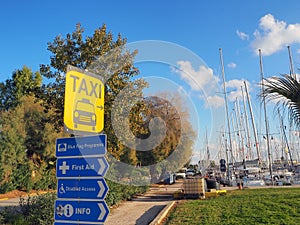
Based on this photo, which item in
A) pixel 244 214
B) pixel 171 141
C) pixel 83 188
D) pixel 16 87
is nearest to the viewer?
pixel 83 188

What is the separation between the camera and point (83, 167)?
10.3 feet

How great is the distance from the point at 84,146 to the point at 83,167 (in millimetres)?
223

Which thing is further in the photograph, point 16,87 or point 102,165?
point 16,87

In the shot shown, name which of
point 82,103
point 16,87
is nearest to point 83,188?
point 82,103

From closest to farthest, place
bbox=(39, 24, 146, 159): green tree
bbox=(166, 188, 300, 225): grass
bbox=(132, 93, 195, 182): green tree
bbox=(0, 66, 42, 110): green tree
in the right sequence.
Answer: bbox=(166, 188, 300, 225): grass
bbox=(39, 24, 146, 159): green tree
bbox=(132, 93, 195, 182): green tree
bbox=(0, 66, 42, 110): green tree

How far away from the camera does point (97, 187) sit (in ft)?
9.96

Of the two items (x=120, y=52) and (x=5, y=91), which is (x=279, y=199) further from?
(x=5, y=91)

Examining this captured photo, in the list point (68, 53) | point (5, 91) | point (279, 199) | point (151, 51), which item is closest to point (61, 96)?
point (68, 53)

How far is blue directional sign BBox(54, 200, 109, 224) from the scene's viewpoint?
9.64 feet

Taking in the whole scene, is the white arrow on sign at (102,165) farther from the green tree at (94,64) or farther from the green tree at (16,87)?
the green tree at (16,87)

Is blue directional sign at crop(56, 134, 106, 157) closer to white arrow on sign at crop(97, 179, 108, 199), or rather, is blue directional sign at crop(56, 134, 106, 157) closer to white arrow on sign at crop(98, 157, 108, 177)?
white arrow on sign at crop(98, 157, 108, 177)

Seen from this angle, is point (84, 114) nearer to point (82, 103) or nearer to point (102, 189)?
point (82, 103)

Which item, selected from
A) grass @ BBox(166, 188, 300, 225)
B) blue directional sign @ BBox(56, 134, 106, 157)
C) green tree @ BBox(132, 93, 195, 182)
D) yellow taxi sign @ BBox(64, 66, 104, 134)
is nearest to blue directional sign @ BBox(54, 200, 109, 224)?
blue directional sign @ BBox(56, 134, 106, 157)

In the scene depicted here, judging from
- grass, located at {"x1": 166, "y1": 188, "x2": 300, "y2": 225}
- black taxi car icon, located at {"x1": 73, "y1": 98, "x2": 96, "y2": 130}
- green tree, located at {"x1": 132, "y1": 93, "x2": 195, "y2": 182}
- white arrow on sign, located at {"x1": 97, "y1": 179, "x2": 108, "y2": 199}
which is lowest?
grass, located at {"x1": 166, "y1": 188, "x2": 300, "y2": 225}
